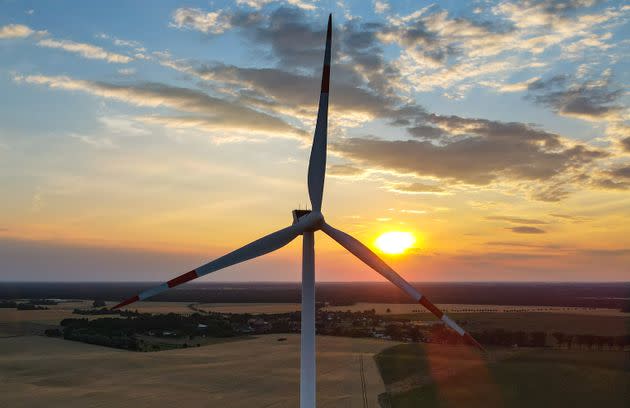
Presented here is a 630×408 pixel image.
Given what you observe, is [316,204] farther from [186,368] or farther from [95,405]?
[186,368]

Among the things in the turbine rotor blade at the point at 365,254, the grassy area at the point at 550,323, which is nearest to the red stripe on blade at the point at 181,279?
the turbine rotor blade at the point at 365,254

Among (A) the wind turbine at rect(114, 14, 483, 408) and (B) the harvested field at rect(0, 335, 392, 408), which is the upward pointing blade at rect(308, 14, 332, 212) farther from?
(B) the harvested field at rect(0, 335, 392, 408)

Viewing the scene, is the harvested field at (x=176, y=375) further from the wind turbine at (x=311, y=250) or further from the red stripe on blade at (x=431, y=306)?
the red stripe on blade at (x=431, y=306)

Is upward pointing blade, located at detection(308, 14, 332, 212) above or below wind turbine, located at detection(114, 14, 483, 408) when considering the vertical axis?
above

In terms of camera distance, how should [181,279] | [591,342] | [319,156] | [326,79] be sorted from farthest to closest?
[591,342], [319,156], [326,79], [181,279]

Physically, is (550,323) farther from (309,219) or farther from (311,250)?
(309,219)

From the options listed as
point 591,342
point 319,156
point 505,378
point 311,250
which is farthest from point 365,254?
point 591,342

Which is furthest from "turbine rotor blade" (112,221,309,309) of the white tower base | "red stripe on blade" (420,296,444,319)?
"red stripe on blade" (420,296,444,319)
